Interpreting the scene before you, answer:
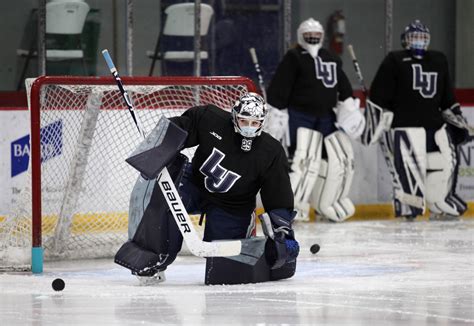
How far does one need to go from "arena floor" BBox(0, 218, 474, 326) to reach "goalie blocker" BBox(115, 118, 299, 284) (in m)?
0.09

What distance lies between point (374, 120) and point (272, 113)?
0.77 meters

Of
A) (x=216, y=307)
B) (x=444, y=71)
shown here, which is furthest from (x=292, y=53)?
(x=216, y=307)

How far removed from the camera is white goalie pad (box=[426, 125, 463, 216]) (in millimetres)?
10586

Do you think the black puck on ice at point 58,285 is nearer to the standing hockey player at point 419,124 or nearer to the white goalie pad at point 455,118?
the standing hockey player at point 419,124

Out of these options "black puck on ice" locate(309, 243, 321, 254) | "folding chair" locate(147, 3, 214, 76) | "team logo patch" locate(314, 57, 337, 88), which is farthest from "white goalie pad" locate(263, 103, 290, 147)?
"black puck on ice" locate(309, 243, 321, 254)

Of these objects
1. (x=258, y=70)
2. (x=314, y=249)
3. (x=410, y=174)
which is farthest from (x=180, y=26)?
(x=314, y=249)

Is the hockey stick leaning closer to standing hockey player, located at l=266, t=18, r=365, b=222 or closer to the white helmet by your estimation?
standing hockey player, located at l=266, t=18, r=365, b=222

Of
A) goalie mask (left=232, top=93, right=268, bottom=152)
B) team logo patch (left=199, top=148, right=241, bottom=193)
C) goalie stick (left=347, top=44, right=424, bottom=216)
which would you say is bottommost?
goalie stick (left=347, top=44, right=424, bottom=216)

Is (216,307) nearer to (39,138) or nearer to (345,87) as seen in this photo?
(39,138)

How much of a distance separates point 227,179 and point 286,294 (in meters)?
0.73

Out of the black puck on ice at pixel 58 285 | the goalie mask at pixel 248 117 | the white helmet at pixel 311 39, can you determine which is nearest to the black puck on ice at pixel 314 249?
the goalie mask at pixel 248 117

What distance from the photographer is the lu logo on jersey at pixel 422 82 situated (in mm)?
10508

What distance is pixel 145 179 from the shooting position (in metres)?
6.79

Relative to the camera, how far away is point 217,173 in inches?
267
